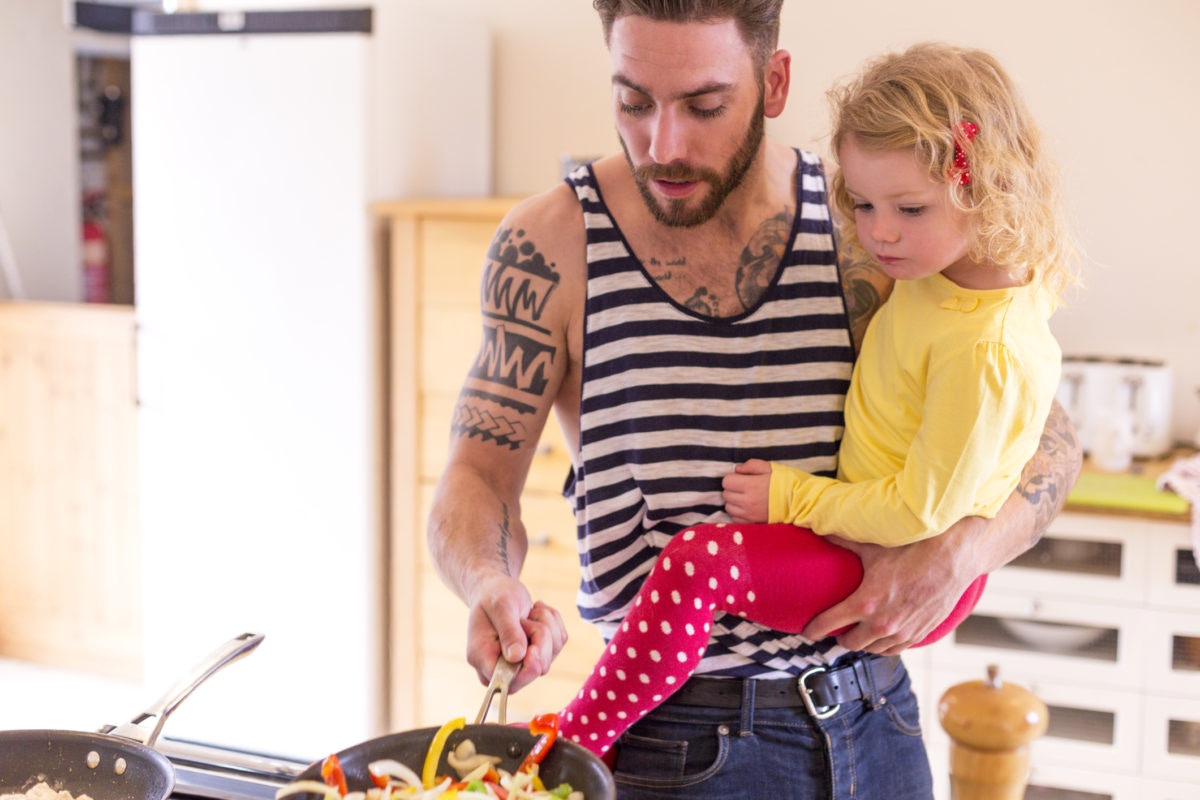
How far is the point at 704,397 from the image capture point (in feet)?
4.42

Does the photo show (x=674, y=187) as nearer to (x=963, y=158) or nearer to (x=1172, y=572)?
(x=963, y=158)

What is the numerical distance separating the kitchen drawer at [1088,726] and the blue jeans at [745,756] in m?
1.48

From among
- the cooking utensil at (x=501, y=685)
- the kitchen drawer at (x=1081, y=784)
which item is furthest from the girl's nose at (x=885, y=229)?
the kitchen drawer at (x=1081, y=784)

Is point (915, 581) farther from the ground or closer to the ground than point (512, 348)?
closer to the ground

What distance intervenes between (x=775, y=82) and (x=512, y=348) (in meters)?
0.43

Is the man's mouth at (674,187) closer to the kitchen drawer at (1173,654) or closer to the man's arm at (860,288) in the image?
the man's arm at (860,288)

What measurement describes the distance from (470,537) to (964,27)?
243cm

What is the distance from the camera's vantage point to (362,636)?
3277mm

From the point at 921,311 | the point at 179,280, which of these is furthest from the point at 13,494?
the point at 921,311

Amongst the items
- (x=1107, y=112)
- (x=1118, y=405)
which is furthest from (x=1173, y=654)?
(x=1107, y=112)

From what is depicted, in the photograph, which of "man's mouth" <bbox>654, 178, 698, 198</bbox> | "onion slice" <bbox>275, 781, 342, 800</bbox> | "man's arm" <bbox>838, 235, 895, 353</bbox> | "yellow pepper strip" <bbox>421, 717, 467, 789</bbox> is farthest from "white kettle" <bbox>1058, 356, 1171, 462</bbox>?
"onion slice" <bbox>275, 781, 342, 800</bbox>

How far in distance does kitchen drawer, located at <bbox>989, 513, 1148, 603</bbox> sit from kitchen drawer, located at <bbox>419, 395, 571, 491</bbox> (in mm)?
1082

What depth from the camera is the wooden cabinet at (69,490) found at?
3801mm

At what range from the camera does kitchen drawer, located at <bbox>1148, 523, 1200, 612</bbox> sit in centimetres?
262
